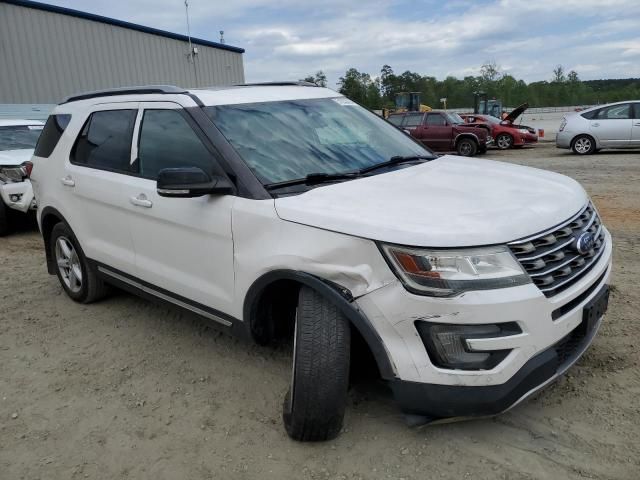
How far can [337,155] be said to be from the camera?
10.8 ft

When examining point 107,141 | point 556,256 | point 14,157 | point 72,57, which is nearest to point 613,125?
point 14,157

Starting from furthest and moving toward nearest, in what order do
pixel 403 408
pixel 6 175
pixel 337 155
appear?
1. pixel 6 175
2. pixel 337 155
3. pixel 403 408

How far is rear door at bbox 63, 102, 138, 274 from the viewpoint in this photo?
379 cm

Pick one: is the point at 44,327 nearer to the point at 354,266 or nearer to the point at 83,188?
the point at 83,188

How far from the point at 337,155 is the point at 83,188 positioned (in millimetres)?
2082

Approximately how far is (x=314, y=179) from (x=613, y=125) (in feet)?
46.9

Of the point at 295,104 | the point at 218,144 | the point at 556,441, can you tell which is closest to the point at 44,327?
the point at 218,144

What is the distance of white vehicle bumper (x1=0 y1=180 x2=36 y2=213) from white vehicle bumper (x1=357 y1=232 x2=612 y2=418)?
6.41 m

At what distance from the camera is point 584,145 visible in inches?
594

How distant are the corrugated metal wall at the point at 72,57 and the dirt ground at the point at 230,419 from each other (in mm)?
15015

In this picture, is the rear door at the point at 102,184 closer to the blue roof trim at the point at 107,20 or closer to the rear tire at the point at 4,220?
the rear tire at the point at 4,220

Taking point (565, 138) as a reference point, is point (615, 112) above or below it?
above

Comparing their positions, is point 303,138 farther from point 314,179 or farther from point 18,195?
point 18,195

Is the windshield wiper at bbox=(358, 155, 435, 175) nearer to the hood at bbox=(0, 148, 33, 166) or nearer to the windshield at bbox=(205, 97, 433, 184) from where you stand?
the windshield at bbox=(205, 97, 433, 184)
